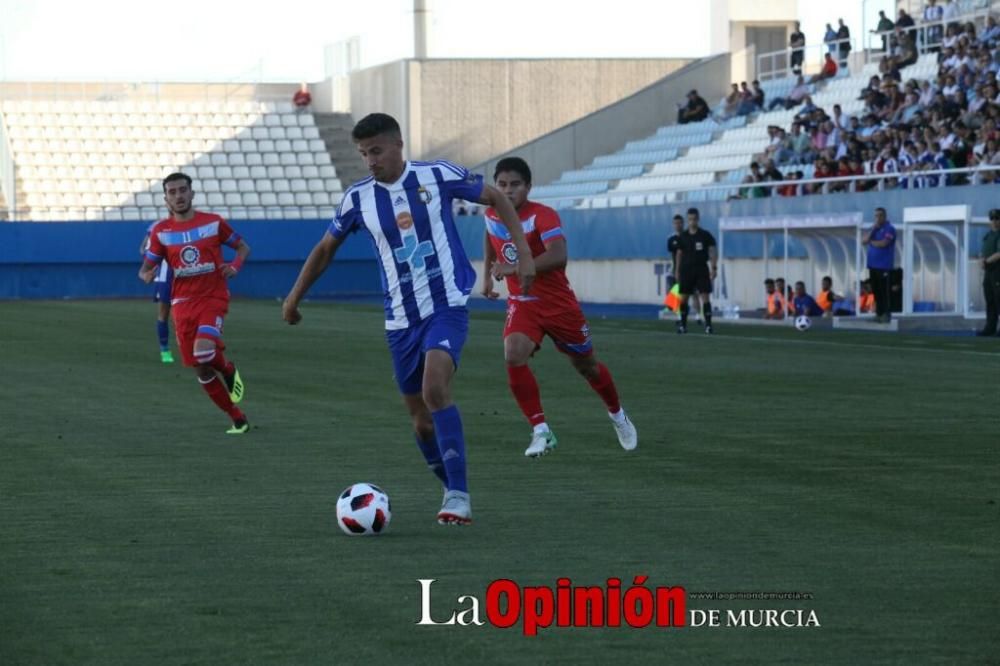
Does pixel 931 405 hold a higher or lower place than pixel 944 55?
lower

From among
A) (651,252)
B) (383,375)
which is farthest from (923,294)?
(383,375)

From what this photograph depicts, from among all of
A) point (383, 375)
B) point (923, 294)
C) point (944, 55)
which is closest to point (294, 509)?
point (383, 375)

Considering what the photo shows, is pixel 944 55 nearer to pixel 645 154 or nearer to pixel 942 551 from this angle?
pixel 645 154

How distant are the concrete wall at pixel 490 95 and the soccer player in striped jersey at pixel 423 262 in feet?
156

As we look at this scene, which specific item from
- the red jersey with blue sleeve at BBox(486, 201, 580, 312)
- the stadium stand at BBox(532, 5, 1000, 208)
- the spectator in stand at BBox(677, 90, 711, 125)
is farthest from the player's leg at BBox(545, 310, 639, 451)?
the spectator in stand at BBox(677, 90, 711, 125)

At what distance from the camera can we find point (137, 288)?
52938mm

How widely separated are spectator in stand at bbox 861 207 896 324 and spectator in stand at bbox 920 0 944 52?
1189cm

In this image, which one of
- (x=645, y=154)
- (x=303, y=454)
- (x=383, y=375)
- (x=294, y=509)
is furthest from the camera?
(x=645, y=154)

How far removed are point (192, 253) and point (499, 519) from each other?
634 cm

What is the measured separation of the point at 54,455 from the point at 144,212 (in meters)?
43.5

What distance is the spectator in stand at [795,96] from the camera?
42.5 m

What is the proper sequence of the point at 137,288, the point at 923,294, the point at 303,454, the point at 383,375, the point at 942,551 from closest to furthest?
the point at 942,551 < the point at 303,454 < the point at 383,375 < the point at 923,294 < the point at 137,288

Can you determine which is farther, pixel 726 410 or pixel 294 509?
pixel 726 410

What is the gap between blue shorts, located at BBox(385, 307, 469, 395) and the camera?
8867 mm
